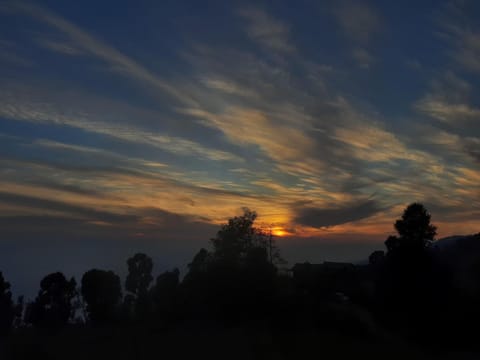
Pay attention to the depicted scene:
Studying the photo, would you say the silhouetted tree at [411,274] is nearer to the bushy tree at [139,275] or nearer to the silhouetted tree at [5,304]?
the bushy tree at [139,275]

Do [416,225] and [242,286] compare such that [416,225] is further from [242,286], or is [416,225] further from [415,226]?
[242,286]

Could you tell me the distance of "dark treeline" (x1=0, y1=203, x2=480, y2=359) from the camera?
16562 mm

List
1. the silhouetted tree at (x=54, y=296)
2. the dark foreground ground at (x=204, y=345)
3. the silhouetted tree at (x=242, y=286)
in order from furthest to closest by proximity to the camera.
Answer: the silhouetted tree at (x=54, y=296), the silhouetted tree at (x=242, y=286), the dark foreground ground at (x=204, y=345)

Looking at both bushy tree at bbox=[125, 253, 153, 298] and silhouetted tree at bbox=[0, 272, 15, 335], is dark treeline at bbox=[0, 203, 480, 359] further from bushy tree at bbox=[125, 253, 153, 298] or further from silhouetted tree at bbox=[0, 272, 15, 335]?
silhouetted tree at bbox=[0, 272, 15, 335]

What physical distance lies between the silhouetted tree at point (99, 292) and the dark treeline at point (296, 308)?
1225 inches

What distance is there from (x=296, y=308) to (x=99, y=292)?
1962 inches

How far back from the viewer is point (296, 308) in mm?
20406

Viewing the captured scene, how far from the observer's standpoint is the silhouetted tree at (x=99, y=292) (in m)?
63.5

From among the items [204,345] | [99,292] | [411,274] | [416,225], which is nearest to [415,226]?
[416,225]

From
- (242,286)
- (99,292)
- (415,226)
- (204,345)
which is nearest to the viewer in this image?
(204,345)

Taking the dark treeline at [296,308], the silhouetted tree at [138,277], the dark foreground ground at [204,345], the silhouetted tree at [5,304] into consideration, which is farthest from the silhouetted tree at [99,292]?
the dark foreground ground at [204,345]

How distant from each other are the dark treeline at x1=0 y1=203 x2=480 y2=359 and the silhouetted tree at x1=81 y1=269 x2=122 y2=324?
1225 inches

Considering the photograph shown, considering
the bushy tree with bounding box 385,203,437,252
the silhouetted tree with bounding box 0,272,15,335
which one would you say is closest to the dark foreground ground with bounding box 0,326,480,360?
the bushy tree with bounding box 385,203,437,252

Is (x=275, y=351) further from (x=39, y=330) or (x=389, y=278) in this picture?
(x=389, y=278)
